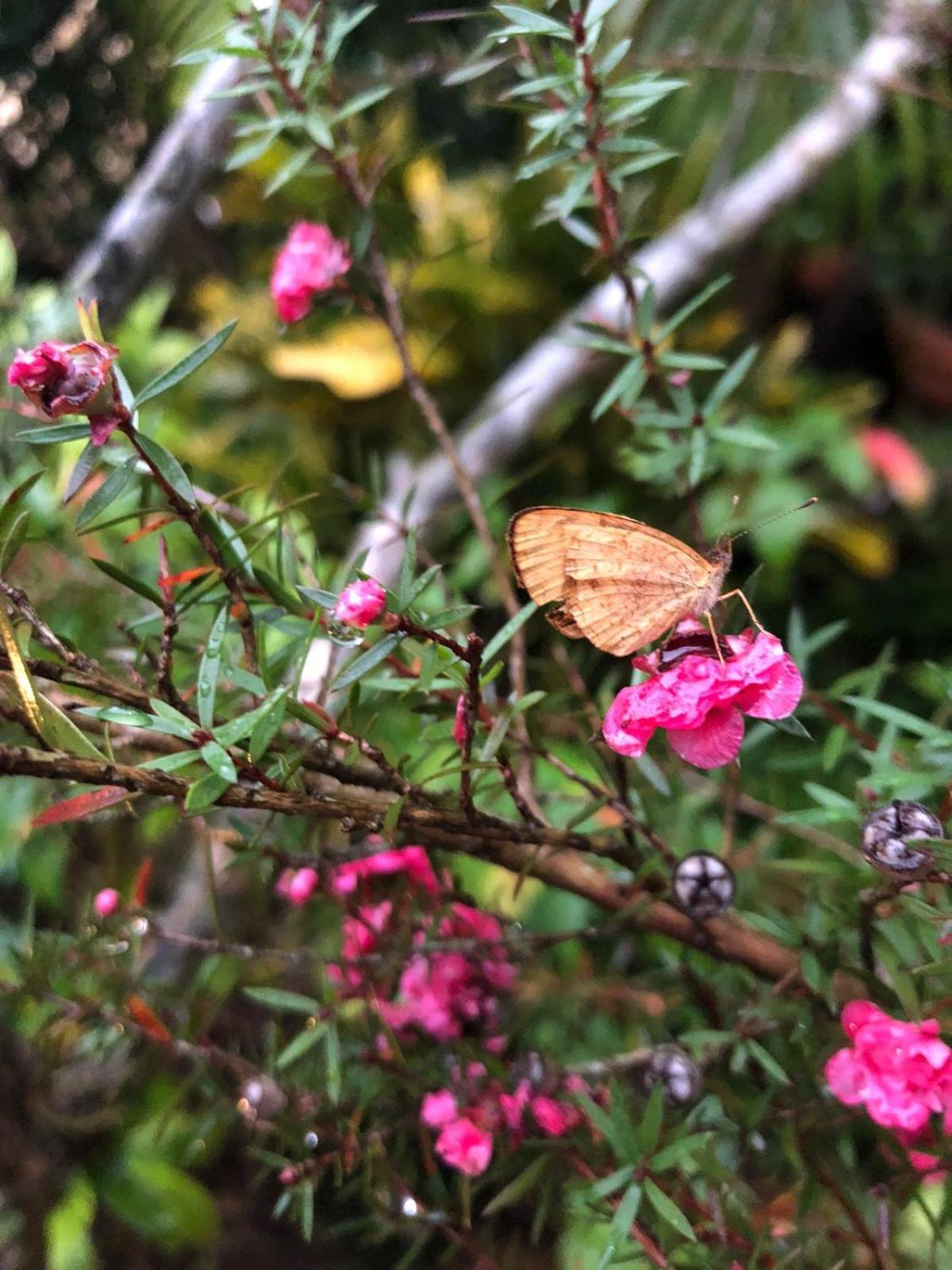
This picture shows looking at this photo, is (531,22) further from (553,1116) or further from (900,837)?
(553,1116)

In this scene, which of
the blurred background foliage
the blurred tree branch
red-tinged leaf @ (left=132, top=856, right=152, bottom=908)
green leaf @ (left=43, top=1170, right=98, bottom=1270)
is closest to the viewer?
red-tinged leaf @ (left=132, top=856, right=152, bottom=908)

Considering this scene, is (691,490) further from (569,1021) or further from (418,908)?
(569,1021)

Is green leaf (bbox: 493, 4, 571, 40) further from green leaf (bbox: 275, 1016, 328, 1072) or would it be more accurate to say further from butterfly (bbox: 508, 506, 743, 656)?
green leaf (bbox: 275, 1016, 328, 1072)

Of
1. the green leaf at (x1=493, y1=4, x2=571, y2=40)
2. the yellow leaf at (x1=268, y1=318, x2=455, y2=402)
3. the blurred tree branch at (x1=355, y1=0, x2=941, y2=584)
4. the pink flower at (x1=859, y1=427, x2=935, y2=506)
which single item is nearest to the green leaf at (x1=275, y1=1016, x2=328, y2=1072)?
the green leaf at (x1=493, y1=4, x2=571, y2=40)

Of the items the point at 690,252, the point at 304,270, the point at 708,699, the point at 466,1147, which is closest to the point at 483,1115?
the point at 466,1147

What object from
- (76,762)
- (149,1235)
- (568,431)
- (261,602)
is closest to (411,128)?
(568,431)
